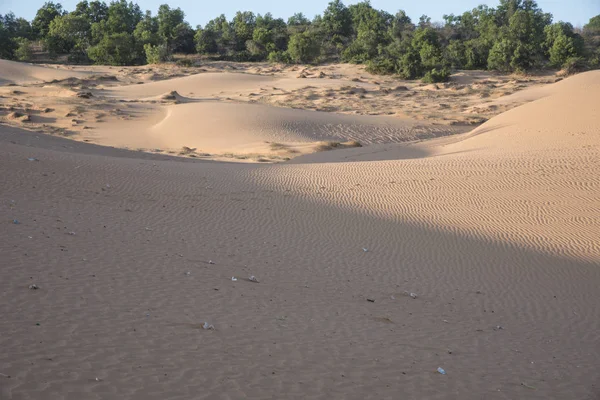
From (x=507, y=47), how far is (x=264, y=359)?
45.0 metres

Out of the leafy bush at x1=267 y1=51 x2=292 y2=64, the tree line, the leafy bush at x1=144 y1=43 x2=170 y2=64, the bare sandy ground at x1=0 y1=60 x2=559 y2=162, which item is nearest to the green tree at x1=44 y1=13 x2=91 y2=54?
the tree line

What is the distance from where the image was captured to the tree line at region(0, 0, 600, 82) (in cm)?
4569

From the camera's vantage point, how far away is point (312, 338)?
19.1 ft

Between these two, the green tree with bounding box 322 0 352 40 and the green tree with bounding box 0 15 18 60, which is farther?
the green tree with bounding box 322 0 352 40

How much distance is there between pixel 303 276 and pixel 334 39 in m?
57.6

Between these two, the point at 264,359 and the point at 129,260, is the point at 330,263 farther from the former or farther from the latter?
the point at 264,359

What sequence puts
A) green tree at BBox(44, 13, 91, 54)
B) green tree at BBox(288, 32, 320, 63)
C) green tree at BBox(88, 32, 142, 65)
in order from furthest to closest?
green tree at BBox(44, 13, 91, 54) → green tree at BBox(88, 32, 142, 65) → green tree at BBox(288, 32, 320, 63)

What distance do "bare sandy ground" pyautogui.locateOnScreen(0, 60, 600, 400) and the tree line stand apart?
29905 millimetres

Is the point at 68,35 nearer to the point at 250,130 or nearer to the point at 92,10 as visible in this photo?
the point at 92,10

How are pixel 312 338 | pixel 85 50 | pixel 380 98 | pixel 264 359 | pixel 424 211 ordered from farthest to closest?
1. pixel 85 50
2. pixel 380 98
3. pixel 424 211
4. pixel 312 338
5. pixel 264 359

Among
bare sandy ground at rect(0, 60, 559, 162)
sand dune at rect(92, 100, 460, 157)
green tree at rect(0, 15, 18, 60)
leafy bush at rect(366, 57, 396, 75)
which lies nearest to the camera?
sand dune at rect(92, 100, 460, 157)

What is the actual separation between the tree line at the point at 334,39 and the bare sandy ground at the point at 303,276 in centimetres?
2990

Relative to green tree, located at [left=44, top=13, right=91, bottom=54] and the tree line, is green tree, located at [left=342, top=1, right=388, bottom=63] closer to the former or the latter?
the tree line

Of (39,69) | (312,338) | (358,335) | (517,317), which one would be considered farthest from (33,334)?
(39,69)
